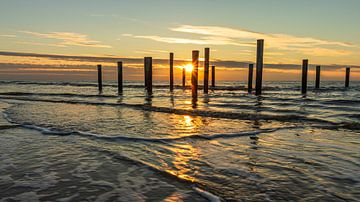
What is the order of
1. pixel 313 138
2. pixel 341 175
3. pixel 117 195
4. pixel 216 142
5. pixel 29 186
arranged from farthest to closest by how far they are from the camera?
pixel 313 138 < pixel 216 142 < pixel 341 175 < pixel 29 186 < pixel 117 195

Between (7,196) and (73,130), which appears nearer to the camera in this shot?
(7,196)

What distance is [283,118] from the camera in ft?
Result: 33.6

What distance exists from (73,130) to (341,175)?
6.28 m

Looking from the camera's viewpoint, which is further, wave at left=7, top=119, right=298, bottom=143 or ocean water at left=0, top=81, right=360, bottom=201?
wave at left=7, top=119, right=298, bottom=143

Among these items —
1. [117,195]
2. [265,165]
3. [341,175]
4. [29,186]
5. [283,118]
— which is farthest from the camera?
[283,118]

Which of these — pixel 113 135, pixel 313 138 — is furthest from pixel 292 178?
pixel 113 135

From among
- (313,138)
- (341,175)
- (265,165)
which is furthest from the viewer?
(313,138)

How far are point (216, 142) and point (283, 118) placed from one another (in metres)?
5.07

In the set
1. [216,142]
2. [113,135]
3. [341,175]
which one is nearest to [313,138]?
[216,142]

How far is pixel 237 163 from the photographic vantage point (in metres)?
4.49

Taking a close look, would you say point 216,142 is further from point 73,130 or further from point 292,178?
point 73,130

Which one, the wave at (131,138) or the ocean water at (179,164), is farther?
the wave at (131,138)

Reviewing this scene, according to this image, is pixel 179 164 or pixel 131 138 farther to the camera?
pixel 131 138

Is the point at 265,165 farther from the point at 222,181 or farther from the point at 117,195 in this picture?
the point at 117,195
